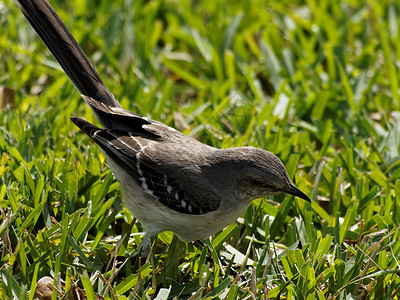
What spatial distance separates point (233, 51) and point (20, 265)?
4437mm

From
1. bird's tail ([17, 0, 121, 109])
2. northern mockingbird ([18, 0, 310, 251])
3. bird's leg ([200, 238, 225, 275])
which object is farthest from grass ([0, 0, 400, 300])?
bird's tail ([17, 0, 121, 109])

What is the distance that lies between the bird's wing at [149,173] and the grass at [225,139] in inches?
13.4

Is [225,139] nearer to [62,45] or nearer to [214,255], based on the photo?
[214,255]

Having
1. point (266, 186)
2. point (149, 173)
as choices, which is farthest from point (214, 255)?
point (149, 173)

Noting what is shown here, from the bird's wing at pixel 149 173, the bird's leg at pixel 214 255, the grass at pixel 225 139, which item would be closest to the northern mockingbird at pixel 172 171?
the bird's wing at pixel 149 173

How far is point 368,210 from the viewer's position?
4945mm

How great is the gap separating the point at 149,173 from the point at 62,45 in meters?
1.35

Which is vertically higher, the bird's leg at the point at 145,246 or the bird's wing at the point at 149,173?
the bird's wing at the point at 149,173

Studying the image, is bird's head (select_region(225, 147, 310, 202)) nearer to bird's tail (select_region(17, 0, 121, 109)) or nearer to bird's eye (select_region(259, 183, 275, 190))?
bird's eye (select_region(259, 183, 275, 190))

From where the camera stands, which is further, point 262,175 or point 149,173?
point 149,173

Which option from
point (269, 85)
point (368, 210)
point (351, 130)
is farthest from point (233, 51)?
point (368, 210)

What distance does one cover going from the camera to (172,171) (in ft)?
15.1

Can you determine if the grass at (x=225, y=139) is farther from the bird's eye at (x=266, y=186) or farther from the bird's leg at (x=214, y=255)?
the bird's eye at (x=266, y=186)

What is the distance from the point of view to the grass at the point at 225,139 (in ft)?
13.7
